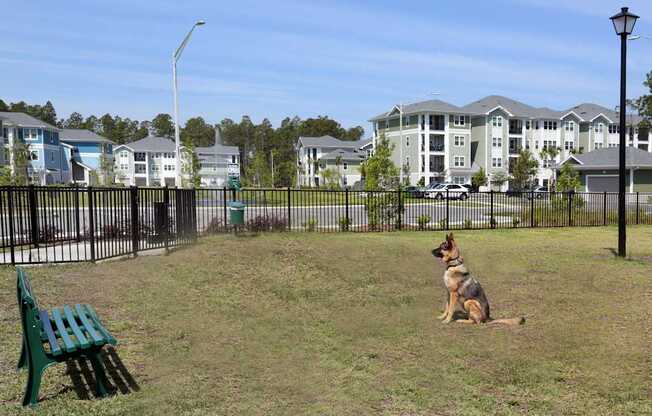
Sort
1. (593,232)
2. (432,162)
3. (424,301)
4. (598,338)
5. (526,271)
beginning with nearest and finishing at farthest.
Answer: (598,338)
(424,301)
(526,271)
(593,232)
(432,162)

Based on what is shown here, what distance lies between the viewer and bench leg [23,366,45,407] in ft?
13.8

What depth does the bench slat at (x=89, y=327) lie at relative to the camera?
14.0ft

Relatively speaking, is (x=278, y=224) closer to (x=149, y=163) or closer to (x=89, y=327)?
(x=89, y=327)

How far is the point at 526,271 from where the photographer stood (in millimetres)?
10844

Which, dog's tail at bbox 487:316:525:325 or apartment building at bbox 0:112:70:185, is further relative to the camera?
apartment building at bbox 0:112:70:185

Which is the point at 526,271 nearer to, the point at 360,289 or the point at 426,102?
Answer: the point at 360,289

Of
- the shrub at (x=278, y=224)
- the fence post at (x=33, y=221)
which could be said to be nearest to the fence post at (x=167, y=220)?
the fence post at (x=33, y=221)

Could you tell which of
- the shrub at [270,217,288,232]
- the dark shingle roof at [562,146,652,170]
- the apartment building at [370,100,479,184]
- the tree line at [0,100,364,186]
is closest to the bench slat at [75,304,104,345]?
the shrub at [270,217,288,232]

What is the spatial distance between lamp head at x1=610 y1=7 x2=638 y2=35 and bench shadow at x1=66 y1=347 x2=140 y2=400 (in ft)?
41.2

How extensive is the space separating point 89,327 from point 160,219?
332 inches

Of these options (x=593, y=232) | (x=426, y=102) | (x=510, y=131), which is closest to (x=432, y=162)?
(x=426, y=102)

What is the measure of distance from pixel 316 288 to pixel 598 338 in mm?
4433

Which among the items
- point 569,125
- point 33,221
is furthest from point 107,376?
point 569,125

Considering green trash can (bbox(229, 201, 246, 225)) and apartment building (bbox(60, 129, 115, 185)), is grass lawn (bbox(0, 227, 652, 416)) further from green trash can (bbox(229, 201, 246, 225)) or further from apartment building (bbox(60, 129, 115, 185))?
apartment building (bbox(60, 129, 115, 185))
